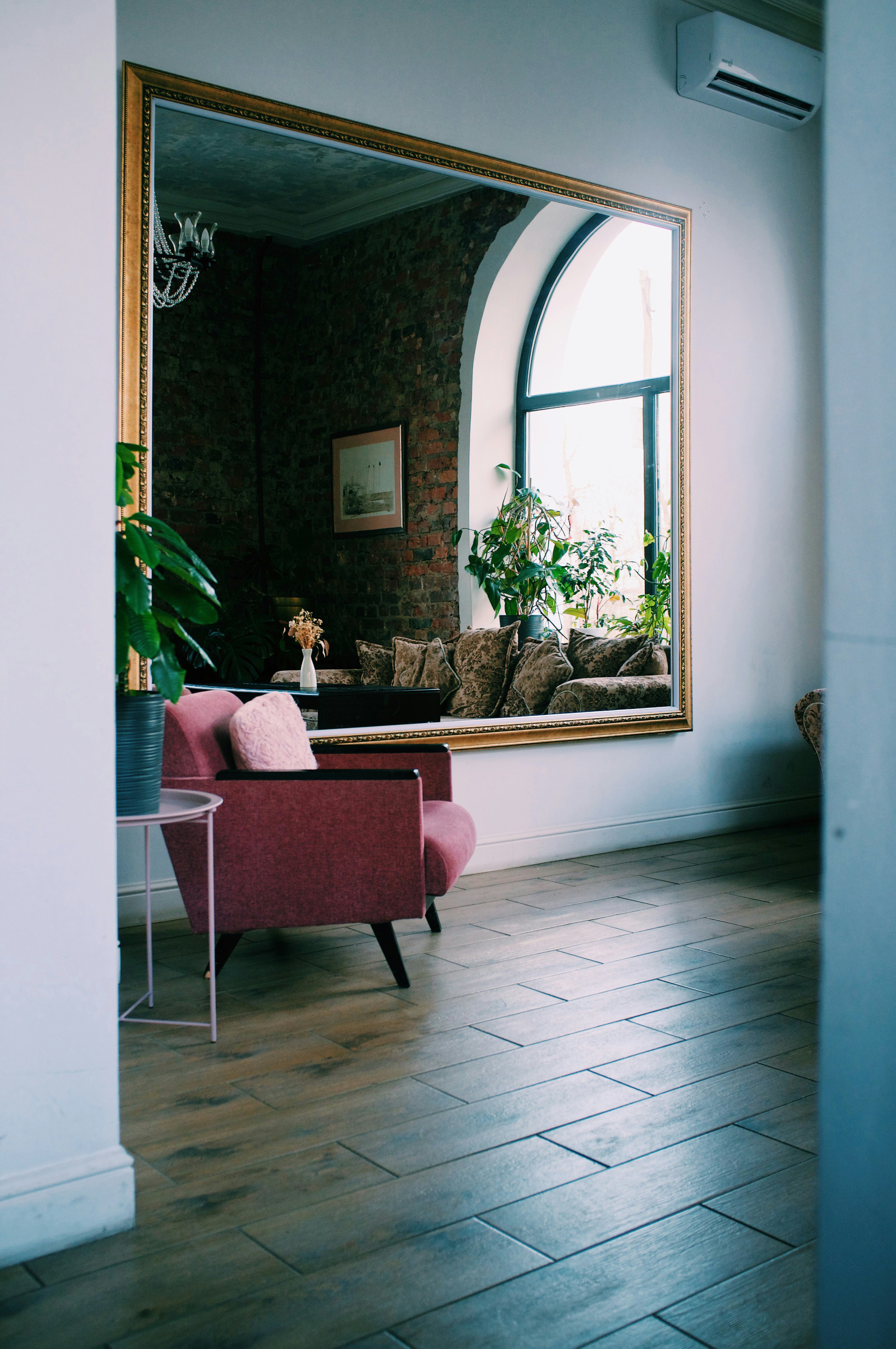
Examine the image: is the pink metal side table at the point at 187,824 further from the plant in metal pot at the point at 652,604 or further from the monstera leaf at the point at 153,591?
the plant in metal pot at the point at 652,604

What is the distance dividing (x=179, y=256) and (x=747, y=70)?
9.19 feet

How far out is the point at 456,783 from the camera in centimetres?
459

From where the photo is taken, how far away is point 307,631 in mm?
4844

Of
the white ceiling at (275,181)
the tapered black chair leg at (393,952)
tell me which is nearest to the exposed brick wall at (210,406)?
the white ceiling at (275,181)

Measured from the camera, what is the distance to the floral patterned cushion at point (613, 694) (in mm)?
5105

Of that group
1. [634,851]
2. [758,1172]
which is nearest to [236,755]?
[758,1172]

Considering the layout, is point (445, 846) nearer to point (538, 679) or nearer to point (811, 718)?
point (538, 679)

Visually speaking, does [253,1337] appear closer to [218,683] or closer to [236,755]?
[236,755]

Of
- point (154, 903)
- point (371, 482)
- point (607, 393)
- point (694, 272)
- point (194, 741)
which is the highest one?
point (694, 272)

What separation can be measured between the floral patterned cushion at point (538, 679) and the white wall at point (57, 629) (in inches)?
126

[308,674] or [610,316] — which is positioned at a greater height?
[610,316]

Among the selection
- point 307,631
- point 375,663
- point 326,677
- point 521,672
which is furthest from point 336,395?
point 521,672

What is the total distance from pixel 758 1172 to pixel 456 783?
260 cm

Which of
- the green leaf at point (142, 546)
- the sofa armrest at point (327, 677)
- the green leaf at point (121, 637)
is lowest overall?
the sofa armrest at point (327, 677)
